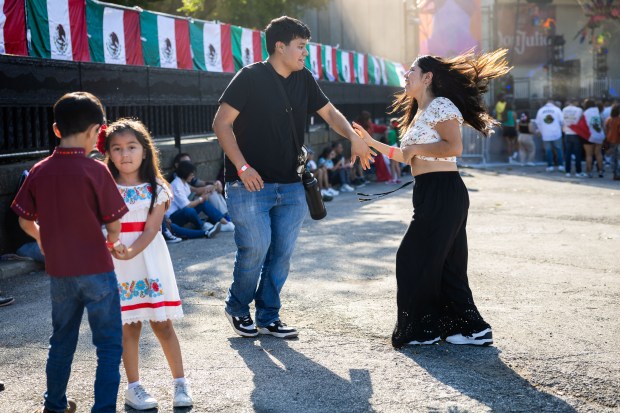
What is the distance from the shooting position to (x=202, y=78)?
1420 cm

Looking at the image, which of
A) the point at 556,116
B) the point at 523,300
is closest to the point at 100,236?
the point at 523,300

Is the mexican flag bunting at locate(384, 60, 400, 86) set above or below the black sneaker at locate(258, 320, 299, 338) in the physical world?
above

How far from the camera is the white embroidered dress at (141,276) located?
4.31 m

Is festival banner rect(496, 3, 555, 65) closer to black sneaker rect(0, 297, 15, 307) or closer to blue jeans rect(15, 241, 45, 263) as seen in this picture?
blue jeans rect(15, 241, 45, 263)

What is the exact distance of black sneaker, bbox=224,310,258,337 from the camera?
5639 mm

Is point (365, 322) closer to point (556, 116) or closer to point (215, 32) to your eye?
point (215, 32)

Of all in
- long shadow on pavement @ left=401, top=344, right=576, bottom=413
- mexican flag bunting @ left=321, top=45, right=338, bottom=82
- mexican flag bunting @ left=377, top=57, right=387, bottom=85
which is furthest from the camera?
mexican flag bunting @ left=377, top=57, right=387, bottom=85

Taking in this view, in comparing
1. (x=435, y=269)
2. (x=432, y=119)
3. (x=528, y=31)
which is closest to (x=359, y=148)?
(x=432, y=119)

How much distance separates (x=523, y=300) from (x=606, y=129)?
14.4 m

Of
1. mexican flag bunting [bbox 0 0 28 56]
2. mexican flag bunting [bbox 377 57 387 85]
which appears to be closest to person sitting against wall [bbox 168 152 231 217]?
mexican flag bunting [bbox 0 0 28 56]

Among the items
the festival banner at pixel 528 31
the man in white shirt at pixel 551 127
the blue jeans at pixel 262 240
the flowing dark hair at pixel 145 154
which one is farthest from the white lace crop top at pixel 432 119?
the festival banner at pixel 528 31

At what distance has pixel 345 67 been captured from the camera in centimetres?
2412

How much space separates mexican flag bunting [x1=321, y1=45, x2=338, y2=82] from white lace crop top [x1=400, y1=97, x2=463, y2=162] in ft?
53.6

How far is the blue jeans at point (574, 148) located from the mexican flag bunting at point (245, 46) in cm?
860
